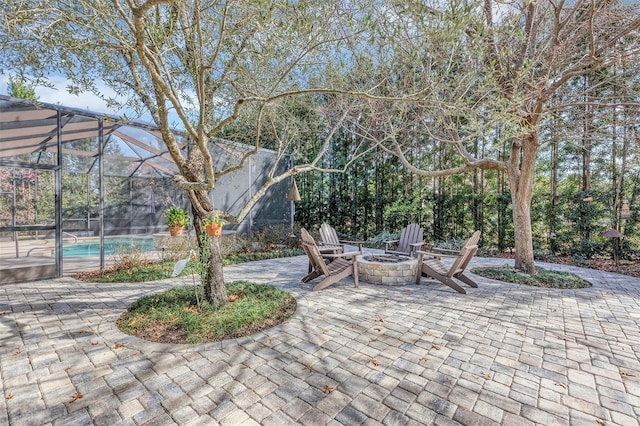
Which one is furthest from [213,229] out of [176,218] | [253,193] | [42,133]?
[253,193]

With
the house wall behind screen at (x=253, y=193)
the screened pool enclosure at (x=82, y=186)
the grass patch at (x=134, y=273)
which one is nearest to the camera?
the screened pool enclosure at (x=82, y=186)

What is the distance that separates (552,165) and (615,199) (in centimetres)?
157

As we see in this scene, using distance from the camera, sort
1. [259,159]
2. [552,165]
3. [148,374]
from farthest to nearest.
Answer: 1. [259,159]
2. [552,165]
3. [148,374]

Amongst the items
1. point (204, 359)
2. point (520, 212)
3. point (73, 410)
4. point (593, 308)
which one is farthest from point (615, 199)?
point (73, 410)

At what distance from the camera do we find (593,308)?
409 cm

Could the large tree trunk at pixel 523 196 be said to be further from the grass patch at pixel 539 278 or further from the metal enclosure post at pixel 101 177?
the metal enclosure post at pixel 101 177

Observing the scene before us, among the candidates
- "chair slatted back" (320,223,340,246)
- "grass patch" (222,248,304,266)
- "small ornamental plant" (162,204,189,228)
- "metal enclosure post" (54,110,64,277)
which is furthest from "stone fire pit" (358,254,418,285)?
"metal enclosure post" (54,110,64,277)

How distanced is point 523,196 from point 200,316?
6.32 metres

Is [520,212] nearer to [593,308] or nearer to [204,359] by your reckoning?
[593,308]

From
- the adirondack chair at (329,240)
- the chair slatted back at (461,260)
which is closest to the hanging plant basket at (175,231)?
the adirondack chair at (329,240)

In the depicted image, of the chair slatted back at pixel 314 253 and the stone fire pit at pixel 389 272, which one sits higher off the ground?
the chair slatted back at pixel 314 253

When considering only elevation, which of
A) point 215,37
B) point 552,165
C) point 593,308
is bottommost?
point 593,308

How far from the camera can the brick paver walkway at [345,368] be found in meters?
1.95

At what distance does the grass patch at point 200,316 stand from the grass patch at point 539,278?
4.17 m
